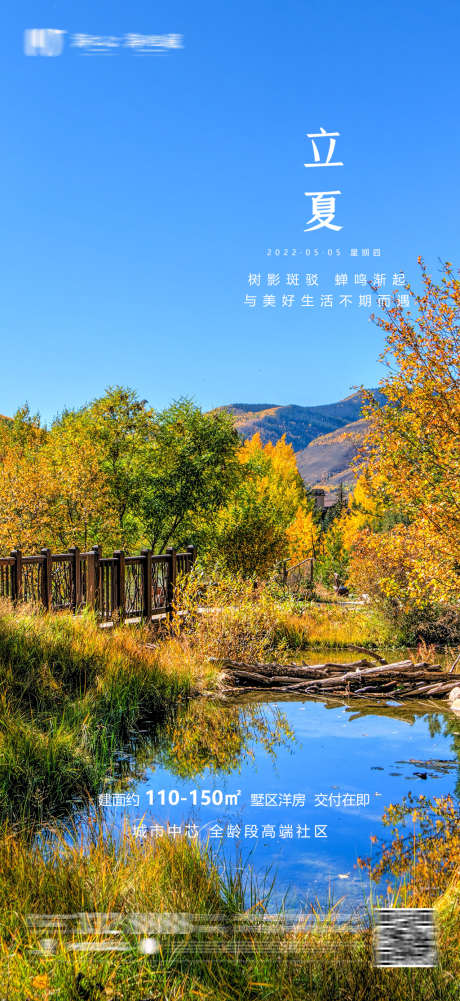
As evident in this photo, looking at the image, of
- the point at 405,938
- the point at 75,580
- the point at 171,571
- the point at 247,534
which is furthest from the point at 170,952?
the point at 247,534

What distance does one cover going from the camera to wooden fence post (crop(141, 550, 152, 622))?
18491 millimetres

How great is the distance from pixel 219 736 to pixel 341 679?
3598mm

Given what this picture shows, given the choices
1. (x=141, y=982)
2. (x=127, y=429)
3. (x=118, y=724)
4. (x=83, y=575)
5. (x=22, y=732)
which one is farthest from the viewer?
(x=127, y=429)

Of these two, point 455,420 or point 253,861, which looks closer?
point 253,861

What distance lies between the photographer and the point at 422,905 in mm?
5098

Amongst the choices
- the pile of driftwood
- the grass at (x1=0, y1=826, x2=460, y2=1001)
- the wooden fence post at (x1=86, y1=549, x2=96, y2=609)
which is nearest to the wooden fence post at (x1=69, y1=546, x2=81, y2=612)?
the wooden fence post at (x1=86, y1=549, x2=96, y2=609)

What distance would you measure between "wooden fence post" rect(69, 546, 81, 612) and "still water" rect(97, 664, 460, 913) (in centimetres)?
530

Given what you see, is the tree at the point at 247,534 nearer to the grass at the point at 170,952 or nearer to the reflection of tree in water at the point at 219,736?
the reflection of tree in water at the point at 219,736

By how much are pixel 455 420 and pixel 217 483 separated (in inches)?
716

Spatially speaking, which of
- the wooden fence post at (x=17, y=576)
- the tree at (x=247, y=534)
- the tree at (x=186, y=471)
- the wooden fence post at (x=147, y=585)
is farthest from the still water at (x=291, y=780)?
the tree at (x=186, y=471)

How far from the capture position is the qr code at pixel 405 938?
3824 mm

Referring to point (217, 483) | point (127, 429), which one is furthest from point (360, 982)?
point (127, 429)

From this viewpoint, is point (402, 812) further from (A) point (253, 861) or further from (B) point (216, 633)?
(B) point (216, 633)

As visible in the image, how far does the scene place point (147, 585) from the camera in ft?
61.1
